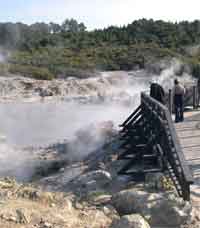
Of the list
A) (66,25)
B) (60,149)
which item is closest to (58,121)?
(60,149)

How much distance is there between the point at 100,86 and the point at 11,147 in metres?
17.2

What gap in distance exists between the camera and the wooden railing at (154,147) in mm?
6750

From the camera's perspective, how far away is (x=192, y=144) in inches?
383

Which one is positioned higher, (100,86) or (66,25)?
(66,25)

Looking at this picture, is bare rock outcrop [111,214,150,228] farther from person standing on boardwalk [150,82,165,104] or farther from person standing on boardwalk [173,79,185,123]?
person standing on boardwalk [173,79,185,123]

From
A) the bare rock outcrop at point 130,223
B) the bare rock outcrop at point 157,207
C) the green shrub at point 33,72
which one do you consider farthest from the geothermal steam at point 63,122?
the bare rock outcrop at point 130,223

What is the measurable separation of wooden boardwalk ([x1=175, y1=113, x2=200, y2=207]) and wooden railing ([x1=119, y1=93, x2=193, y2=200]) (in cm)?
36

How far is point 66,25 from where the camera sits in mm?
98875

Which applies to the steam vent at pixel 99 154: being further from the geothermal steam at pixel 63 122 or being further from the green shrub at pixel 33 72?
the green shrub at pixel 33 72

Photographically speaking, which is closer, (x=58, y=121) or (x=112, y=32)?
(x=58, y=121)

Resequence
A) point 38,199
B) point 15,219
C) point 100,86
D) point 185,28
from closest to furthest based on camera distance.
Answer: point 15,219
point 38,199
point 100,86
point 185,28

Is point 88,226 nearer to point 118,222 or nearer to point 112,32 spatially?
point 118,222

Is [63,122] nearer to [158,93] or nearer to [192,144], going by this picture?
[158,93]

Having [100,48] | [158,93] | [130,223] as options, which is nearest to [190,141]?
[158,93]
